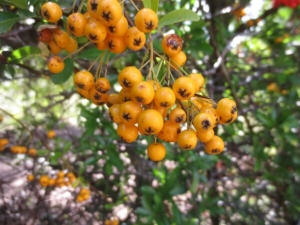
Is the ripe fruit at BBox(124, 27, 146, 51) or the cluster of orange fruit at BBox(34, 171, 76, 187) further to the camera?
the cluster of orange fruit at BBox(34, 171, 76, 187)

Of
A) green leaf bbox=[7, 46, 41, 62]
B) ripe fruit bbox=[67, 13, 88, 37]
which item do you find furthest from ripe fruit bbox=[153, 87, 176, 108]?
green leaf bbox=[7, 46, 41, 62]

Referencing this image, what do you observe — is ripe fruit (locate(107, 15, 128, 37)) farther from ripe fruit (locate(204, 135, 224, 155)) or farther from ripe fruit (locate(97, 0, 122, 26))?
ripe fruit (locate(204, 135, 224, 155))

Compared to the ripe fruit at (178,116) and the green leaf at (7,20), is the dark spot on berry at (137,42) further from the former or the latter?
the green leaf at (7,20)

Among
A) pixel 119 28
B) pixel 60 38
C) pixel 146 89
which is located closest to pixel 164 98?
pixel 146 89

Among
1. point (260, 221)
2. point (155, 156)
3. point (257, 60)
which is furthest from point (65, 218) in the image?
point (257, 60)

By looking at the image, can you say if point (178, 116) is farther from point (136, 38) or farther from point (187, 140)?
point (136, 38)

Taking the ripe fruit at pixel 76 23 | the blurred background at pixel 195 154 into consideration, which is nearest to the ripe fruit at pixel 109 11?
the ripe fruit at pixel 76 23
